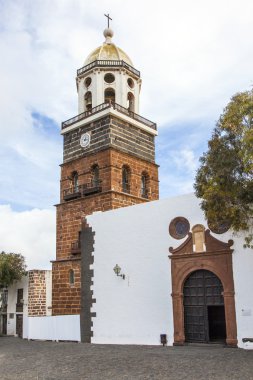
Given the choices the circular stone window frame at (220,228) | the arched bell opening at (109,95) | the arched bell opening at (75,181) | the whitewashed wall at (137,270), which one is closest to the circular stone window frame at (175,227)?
the whitewashed wall at (137,270)

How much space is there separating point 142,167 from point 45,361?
44.1 ft

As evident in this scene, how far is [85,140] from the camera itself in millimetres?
24062

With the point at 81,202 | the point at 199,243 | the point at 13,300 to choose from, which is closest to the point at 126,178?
the point at 81,202

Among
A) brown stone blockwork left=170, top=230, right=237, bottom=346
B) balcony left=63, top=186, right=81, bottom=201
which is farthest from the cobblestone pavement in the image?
balcony left=63, top=186, right=81, bottom=201

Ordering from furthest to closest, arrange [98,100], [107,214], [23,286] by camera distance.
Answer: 1. [23,286]
2. [98,100]
3. [107,214]

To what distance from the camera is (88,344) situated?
693 inches

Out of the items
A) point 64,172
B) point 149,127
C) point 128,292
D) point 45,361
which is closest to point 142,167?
point 149,127

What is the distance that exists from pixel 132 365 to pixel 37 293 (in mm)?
14502

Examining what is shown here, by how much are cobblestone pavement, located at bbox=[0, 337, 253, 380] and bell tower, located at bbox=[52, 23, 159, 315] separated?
7.25m

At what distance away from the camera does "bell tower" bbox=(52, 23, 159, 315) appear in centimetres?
2208

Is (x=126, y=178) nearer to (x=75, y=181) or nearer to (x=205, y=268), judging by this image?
(x=75, y=181)

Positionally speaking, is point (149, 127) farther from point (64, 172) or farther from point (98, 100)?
point (64, 172)

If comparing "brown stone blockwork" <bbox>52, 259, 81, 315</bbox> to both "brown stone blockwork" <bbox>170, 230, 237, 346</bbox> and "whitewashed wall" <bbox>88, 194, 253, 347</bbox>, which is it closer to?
"whitewashed wall" <bbox>88, 194, 253, 347</bbox>

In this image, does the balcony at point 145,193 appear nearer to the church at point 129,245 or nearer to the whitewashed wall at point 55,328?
the church at point 129,245
